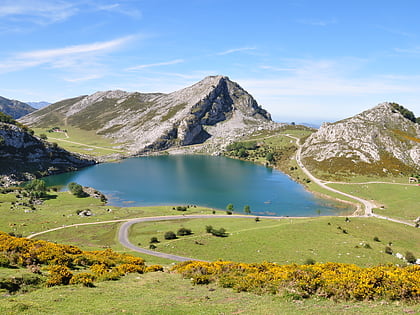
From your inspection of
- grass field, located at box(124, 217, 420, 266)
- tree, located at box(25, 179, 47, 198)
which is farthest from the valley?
tree, located at box(25, 179, 47, 198)

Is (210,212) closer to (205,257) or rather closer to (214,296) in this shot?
(205,257)

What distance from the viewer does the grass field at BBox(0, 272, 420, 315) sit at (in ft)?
62.4

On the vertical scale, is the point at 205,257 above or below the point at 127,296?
below

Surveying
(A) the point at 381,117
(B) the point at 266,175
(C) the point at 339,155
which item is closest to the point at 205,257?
(B) the point at 266,175

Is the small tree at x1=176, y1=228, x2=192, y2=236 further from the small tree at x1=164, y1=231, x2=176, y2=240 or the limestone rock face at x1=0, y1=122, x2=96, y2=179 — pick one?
the limestone rock face at x1=0, y1=122, x2=96, y2=179

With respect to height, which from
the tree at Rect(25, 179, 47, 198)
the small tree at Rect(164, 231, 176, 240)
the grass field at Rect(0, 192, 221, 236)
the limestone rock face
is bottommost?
the grass field at Rect(0, 192, 221, 236)

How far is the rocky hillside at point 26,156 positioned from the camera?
15023 cm

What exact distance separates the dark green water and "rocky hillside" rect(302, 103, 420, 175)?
99.4ft

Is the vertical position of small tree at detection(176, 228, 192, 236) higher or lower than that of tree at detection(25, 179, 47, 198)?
lower

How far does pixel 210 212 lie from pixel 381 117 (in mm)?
159493

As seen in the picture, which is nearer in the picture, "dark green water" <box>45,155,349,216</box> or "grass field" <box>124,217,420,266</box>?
"grass field" <box>124,217,420,266</box>

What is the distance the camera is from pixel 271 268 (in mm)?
31406

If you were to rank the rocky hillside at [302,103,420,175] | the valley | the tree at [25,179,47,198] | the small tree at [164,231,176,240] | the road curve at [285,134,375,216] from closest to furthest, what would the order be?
the valley, the small tree at [164,231,176,240], the road curve at [285,134,375,216], the tree at [25,179,47,198], the rocky hillside at [302,103,420,175]

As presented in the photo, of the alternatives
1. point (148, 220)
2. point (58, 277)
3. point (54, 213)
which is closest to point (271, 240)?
point (148, 220)
